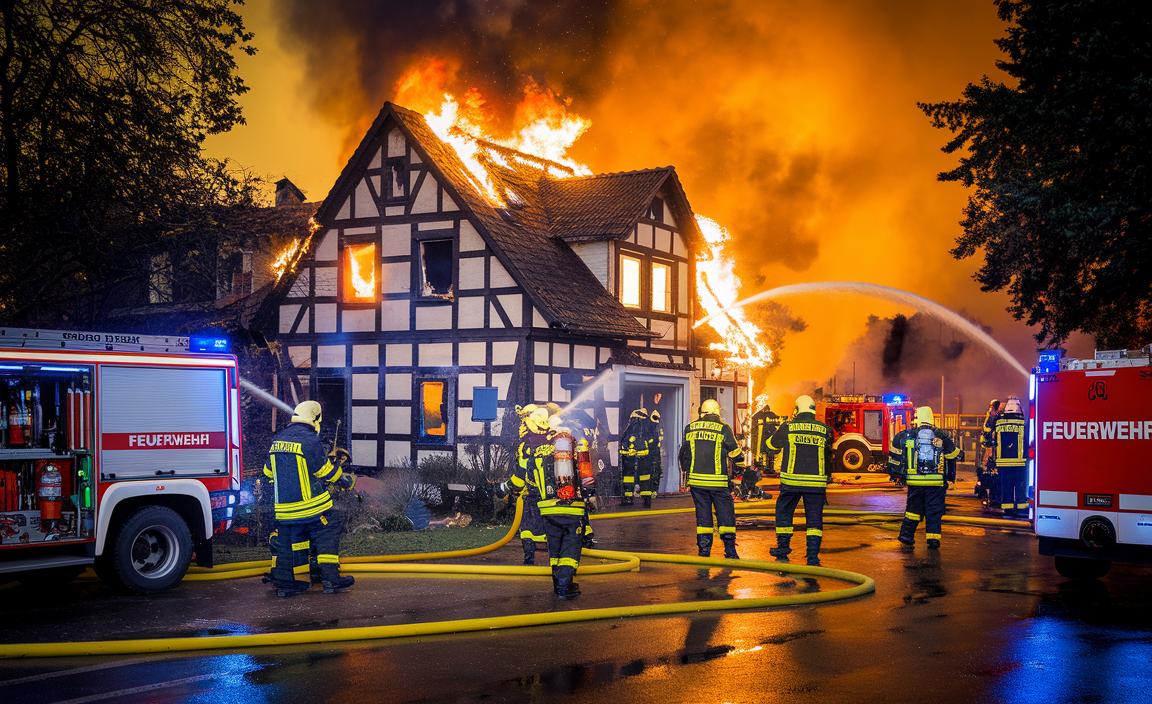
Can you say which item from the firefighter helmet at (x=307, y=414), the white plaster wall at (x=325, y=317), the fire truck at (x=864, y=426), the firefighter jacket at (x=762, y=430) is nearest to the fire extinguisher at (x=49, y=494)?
the firefighter helmet at (x=307, y=414)

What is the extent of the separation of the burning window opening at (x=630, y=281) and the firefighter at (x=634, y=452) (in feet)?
13.8

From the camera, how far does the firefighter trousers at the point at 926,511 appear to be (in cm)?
1343

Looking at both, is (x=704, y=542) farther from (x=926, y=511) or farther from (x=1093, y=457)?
(x=1093, y=457)

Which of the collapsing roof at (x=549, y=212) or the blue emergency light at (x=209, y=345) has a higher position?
the collapsing roof at (x=549, y=212)

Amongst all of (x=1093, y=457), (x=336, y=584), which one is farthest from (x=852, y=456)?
(x=336, y=584)

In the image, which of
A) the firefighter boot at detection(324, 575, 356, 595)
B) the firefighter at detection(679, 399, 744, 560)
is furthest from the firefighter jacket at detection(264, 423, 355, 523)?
the firefighter at detection(679, 399, 744, 560)

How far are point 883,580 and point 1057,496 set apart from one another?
2087mm

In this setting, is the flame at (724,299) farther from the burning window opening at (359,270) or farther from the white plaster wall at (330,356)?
the white plaster wall at (330,356)

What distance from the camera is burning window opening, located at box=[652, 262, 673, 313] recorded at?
78.0 feet

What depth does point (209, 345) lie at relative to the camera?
10703mm

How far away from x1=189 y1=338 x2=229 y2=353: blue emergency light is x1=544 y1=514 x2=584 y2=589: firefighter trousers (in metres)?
4.33

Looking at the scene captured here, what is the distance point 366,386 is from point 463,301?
126 inches

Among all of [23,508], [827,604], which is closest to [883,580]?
[827,604]

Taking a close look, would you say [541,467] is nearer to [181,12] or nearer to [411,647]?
[411,647]
